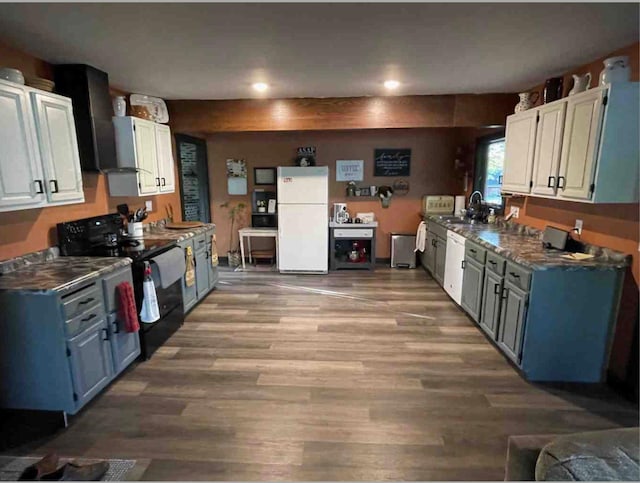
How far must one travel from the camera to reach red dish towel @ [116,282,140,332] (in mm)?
2410

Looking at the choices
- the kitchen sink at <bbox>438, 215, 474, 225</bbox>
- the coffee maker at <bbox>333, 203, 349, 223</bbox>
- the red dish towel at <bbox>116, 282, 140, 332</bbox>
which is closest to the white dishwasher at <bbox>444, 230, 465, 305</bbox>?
the kitchen sink at <bbox>438, 215, 474, 225</bbox>

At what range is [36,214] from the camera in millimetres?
2514

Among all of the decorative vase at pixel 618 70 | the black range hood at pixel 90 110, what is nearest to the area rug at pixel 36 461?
the black range hood at pixel 90 110

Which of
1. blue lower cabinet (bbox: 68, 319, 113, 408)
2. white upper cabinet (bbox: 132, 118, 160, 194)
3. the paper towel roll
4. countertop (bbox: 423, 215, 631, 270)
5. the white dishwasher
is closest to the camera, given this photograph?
blue lower cabinet (bbox: 68, 319, 113, 408)

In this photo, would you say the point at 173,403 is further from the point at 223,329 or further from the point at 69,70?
the point at 69,70

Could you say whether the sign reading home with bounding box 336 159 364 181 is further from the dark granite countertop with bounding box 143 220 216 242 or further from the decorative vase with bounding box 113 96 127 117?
the decorative vase with bounding box 113 96 127 117

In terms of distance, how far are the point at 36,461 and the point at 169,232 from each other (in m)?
2.34

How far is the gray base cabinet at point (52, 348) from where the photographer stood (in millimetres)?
1940

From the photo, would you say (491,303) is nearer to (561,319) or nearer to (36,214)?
(561,319)

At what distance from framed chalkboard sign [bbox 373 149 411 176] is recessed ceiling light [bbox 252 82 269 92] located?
7.55 feet

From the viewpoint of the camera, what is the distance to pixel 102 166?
9.72 feet

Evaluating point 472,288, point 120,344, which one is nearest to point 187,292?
point 120,344

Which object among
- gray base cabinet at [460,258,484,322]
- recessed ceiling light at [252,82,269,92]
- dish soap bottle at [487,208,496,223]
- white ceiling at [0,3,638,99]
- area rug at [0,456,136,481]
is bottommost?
area rug at [0,456,136,481]

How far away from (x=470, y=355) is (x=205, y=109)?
3.92 metres
